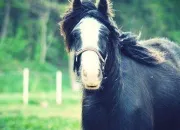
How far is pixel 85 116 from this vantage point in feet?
22.4

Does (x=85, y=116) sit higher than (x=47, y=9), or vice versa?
(x=47, y=9)

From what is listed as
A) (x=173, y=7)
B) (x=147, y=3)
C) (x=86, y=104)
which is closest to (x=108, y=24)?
(x=86, y=104)

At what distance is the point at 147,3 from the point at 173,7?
24.5 feet

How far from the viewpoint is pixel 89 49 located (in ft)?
19.6

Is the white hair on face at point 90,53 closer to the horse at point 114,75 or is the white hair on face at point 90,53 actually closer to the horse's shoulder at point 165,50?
the horse at point 114,75

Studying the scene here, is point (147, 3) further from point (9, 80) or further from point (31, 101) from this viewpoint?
point (31, 101)

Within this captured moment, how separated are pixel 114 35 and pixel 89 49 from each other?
0.67 metres

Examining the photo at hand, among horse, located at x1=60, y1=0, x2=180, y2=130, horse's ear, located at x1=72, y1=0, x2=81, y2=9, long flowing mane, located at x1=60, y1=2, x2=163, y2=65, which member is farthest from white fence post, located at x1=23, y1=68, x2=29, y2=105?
horse's ear, located at x1=72, y1=0, x2=81, y2=9

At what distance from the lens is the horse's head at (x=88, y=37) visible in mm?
5812

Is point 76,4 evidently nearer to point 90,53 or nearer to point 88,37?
point 88,37

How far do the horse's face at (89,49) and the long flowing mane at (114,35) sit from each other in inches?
4.6

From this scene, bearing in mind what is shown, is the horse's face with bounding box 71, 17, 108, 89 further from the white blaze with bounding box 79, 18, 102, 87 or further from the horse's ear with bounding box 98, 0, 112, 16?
the horse's ear with bounding box 98, 0, 112, 16

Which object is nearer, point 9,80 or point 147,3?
point 9,80

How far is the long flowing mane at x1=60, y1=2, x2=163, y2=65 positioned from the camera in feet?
21.3
